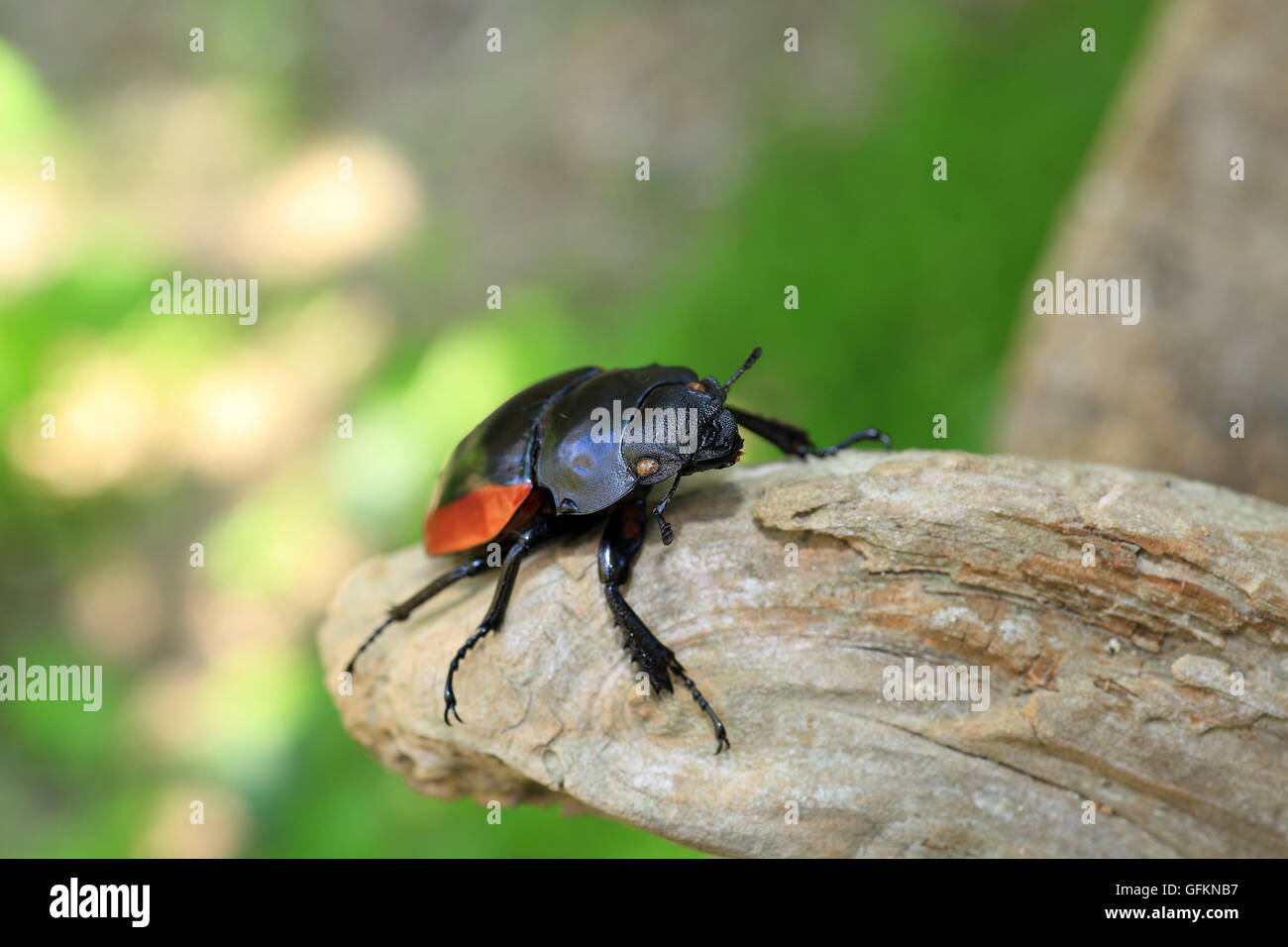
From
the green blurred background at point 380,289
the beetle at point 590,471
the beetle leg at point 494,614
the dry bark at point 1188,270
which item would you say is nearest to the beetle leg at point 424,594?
the beetle at point 590,471

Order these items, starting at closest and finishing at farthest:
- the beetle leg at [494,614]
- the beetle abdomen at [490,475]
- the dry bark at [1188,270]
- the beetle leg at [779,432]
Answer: the beetle leg at [494,614] < the beetle abdomen at [490,475] < the beetle leg at [779,432] < the dry bark at [1188,270]

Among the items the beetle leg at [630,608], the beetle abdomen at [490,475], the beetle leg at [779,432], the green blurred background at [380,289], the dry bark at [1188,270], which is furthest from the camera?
the green blurred background at [380,289]

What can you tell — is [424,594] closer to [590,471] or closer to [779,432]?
[590,471]

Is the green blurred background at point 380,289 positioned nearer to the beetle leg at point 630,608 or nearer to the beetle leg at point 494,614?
the beetle leg at point 494,614

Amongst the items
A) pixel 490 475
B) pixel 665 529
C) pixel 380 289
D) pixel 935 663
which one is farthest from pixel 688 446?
pixel 380 289

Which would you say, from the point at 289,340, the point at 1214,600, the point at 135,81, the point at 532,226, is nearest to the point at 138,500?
the point at 289,340

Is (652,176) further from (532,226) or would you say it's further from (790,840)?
(790,840)

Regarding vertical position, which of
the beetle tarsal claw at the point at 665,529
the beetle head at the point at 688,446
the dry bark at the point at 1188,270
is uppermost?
the dry bark at the point at 1188,270

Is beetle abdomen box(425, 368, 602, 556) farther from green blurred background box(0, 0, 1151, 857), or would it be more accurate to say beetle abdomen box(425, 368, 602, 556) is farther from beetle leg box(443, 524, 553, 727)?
green blurred background box(0, 0, 1151, 857)

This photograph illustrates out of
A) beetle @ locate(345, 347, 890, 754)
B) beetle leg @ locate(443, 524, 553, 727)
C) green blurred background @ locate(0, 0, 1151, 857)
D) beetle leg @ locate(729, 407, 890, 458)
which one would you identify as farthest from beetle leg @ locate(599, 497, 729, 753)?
green blurred background @ locate(0, 0, 1151, 857)
